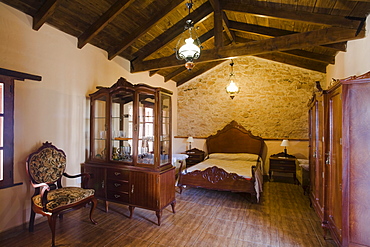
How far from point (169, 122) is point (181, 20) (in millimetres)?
2410

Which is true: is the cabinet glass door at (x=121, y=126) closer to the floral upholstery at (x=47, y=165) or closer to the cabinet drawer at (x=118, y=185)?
the cabinet drawer at (x=118, y=185)

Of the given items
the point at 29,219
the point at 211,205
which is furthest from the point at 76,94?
the point at 211,205

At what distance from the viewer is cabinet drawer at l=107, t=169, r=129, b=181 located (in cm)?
336

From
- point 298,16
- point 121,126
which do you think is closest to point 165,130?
point 121,126

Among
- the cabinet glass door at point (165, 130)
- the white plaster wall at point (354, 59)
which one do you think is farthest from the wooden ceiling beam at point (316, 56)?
the cabinet glass door at point (165, 130)

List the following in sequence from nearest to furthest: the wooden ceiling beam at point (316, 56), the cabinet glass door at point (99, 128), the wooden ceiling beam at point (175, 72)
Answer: the cabinet glass door at point (99, 128)
the wooden ceiling beam at point (316, 56)
the wooden ceiling beam at point (175, 72)

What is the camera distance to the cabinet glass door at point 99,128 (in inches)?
144

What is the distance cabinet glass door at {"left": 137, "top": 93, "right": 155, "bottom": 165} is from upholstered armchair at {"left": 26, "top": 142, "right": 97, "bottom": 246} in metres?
0.98

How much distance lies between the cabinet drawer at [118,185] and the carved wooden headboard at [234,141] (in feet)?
11.8

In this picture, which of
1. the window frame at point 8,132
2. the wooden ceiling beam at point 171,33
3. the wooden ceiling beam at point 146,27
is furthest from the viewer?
the wooden ceiling beam at point 171,33

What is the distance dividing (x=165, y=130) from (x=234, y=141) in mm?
3408

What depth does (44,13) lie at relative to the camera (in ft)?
9.33

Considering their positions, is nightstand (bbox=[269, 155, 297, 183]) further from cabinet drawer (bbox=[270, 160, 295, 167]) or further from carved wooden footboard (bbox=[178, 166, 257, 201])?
carved wooden footboard (bbox=[178, 166, 257, 201])

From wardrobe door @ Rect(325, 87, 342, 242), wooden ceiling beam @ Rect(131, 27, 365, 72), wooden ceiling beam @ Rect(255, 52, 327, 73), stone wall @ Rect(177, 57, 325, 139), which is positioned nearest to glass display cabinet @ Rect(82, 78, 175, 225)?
wooden ceiling beam @ Rect(131, 27, 365, 72)
